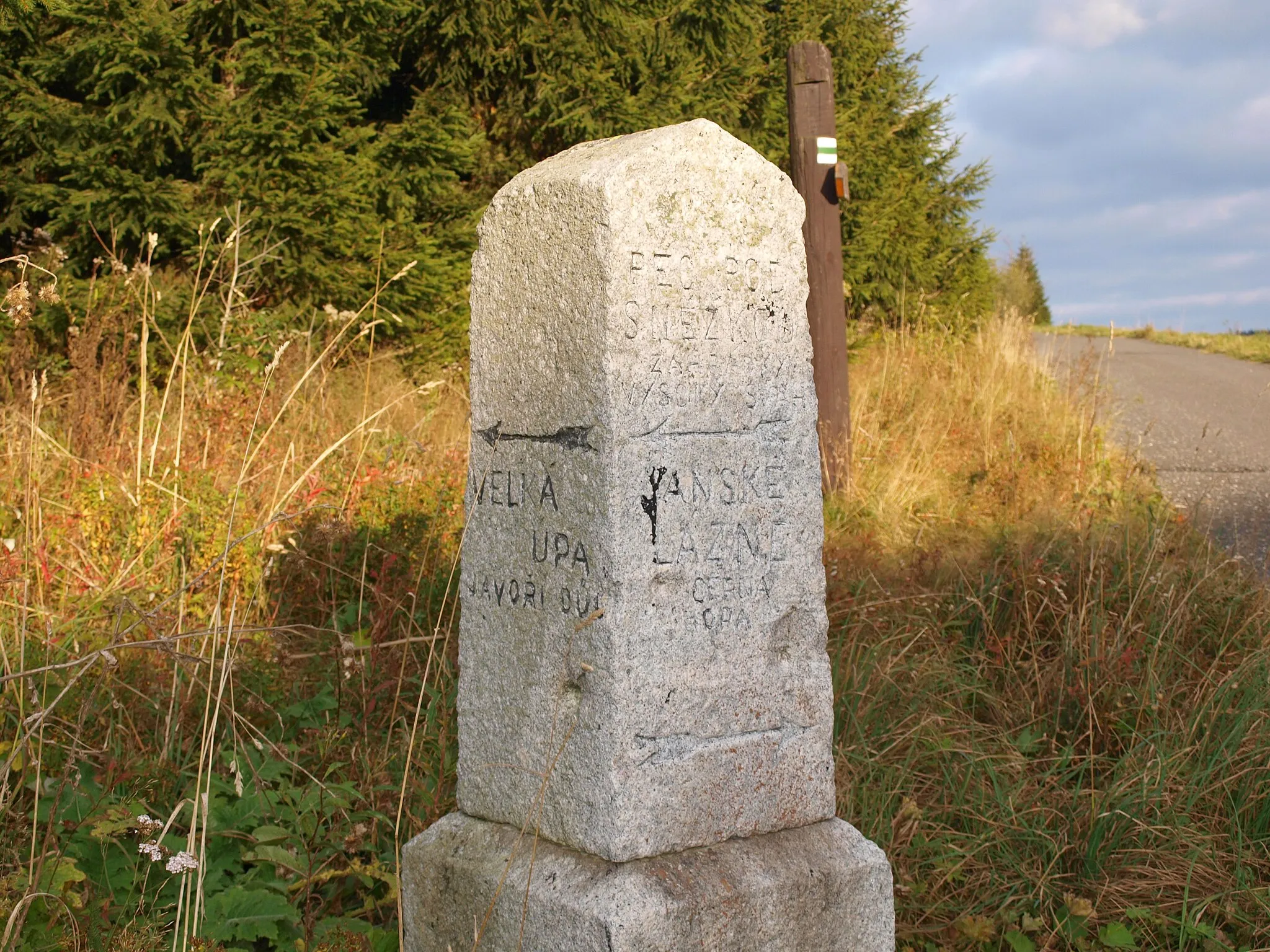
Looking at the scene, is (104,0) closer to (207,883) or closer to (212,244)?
(212,244)

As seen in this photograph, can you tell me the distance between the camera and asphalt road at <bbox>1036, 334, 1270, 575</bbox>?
608 centimetres

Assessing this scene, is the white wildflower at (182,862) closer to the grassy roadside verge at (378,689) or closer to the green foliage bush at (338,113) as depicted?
the grassy roadside verge at (378,689)

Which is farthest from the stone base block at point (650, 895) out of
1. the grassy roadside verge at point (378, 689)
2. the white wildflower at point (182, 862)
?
the white wildflower at point (182, 862)

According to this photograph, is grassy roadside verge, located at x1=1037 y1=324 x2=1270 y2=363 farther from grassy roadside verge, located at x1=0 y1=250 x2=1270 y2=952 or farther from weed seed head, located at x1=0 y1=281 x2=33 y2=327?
weed seed head, located at x1=0 y1=281 x2=33 y2=327

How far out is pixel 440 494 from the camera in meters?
4.59

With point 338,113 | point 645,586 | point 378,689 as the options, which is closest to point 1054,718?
point 378,689

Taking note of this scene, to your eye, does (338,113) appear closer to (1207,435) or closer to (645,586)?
(645,586)

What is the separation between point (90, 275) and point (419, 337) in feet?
5.92

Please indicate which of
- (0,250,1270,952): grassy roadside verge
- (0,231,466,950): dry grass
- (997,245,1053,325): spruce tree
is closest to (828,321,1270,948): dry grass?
(0,250,1270,952): grassy roadside verge

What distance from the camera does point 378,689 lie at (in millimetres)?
3158

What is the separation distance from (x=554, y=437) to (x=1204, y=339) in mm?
19214

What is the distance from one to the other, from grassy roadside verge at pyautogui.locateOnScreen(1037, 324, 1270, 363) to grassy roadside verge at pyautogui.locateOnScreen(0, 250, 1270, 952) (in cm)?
832

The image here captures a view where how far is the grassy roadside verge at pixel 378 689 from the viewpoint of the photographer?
272cm

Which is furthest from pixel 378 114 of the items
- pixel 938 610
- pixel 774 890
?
pixel 774 890
